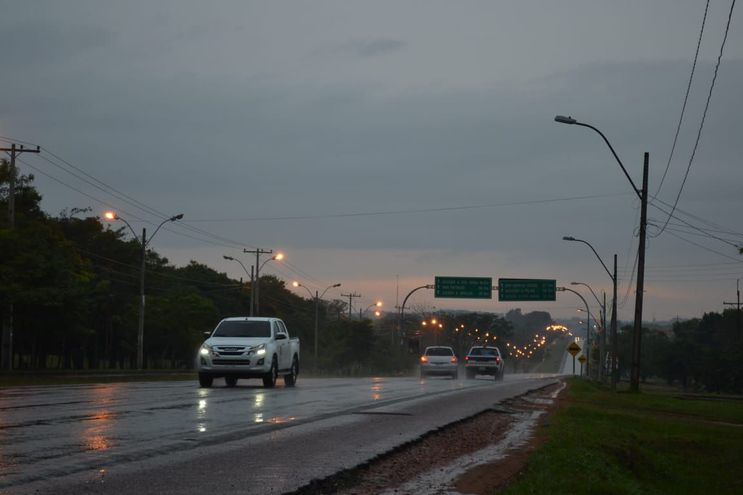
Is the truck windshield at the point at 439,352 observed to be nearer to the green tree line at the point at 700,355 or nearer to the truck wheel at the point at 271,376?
the truck wheel at the point at 271,376

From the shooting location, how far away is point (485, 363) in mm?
61438

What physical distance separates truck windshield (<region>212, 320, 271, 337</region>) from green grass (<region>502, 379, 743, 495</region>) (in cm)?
911

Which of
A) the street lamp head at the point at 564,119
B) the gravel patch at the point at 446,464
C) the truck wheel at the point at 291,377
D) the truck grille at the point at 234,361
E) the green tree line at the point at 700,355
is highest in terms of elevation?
the street lamp head at the point at 564,119

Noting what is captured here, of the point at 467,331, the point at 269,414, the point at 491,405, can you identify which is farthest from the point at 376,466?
the point at 467,331

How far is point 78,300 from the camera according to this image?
6194 centimetres

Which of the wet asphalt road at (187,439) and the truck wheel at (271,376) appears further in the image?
the truck wheel at (271,376)

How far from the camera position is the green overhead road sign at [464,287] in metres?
76.1

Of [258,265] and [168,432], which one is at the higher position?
[258,265]

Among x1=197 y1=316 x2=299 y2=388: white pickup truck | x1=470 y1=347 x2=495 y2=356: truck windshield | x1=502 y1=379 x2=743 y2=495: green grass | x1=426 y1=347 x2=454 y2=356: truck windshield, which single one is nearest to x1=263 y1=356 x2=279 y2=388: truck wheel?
x1=197 y1=316 x2=299 y2=388: white pickup truck

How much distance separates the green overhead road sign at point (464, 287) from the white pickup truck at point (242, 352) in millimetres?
48015

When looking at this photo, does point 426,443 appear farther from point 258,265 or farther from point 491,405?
point 258,265

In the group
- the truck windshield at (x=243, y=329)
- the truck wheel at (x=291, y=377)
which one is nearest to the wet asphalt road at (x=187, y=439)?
the truck windshield at (x=243, y=329)

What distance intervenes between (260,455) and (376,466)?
1270 millimetres

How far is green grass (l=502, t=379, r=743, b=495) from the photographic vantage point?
405 inches
